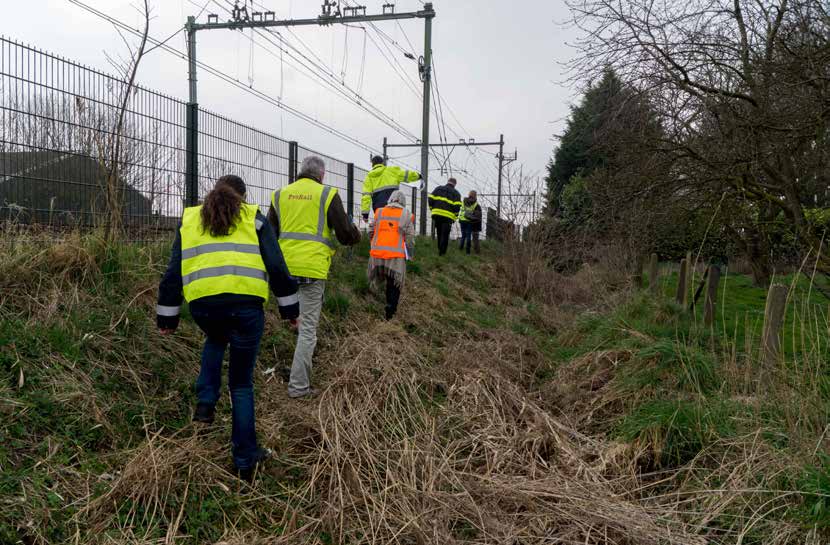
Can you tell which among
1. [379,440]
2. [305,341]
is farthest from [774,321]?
[305,341]

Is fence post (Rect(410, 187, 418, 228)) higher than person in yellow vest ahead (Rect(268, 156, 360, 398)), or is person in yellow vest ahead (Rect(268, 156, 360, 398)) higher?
fence post (Rect(410, 187, 418, 228))

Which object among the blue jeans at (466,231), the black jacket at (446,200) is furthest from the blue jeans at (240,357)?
the blue jeans at (466,231)

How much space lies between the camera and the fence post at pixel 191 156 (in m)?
7.27

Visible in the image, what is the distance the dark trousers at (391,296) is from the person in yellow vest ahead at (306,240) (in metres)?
2.47

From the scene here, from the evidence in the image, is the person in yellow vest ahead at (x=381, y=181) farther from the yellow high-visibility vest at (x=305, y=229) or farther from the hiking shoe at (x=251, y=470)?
the hiking shoe at (x=251, y=470)

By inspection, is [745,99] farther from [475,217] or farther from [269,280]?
[475,217]

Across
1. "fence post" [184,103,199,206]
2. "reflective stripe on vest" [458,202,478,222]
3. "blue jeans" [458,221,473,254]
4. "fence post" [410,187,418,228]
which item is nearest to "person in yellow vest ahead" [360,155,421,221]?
"fence post" [184,103,199,206]

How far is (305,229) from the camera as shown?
4852mm

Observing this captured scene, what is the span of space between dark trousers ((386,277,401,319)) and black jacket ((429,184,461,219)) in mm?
5955

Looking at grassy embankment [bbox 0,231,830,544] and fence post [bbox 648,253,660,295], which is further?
fence post [bbox 648,253,660,295]

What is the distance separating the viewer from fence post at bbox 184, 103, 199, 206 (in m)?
7.27

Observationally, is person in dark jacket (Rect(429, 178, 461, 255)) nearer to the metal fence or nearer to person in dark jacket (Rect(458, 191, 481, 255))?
person in dark jacket (Rect(458, 191, 481, 255))

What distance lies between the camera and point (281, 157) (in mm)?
9250

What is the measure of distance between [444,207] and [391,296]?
6.00 m
